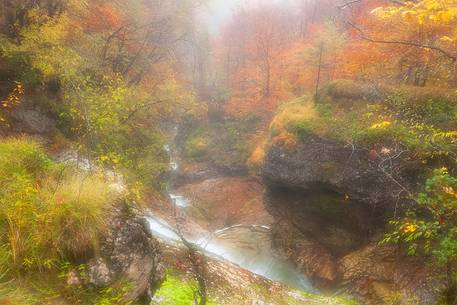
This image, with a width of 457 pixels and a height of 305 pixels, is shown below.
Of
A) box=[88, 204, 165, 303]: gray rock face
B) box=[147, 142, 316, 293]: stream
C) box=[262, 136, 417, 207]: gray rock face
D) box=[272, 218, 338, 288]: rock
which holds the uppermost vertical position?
box=[88, 204, 165, 303]: gray rock face

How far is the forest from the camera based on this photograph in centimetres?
517

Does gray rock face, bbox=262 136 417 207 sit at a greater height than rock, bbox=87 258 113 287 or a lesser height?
lesser

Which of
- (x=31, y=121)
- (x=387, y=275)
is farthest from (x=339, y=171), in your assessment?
(x=31, y=121)

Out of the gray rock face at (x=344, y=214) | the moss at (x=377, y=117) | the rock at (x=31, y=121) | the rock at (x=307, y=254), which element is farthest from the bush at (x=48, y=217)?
the rock at (x=307, y=254)

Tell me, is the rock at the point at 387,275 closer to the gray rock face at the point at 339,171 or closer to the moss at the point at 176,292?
the gray rock face at the point at 339,171

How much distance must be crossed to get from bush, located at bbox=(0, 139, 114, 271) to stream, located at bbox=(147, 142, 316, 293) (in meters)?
5.85

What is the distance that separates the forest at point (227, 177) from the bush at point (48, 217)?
0.9 inches

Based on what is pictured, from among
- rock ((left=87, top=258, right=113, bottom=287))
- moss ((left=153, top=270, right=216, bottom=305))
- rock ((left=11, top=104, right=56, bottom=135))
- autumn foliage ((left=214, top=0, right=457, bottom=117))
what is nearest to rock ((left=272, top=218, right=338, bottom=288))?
moss ((left=153, top=270, right=216, bottom=305))

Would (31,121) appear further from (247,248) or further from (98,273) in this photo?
(247,248)

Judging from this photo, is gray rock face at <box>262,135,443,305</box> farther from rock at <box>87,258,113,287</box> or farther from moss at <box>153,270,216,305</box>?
rock at <box>87,258,113,287</box>

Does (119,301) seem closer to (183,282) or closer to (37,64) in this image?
(183,282)

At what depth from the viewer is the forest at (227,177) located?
5168mm

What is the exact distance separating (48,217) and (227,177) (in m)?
19.3

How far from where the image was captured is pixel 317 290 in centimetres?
1154
